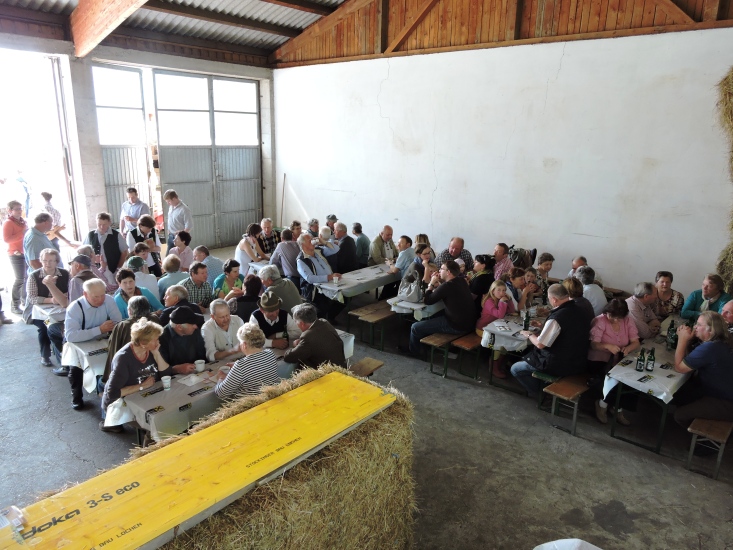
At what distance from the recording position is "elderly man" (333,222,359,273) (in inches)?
356

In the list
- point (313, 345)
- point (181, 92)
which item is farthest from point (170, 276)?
point (181, 92)

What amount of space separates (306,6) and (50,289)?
810 centimetres

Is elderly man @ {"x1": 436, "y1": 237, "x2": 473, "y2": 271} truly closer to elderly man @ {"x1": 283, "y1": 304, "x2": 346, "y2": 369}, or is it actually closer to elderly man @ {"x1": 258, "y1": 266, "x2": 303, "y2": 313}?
elderly man @ {"x1": 258, "y1": 266, "x2": 303, "y2": 313}

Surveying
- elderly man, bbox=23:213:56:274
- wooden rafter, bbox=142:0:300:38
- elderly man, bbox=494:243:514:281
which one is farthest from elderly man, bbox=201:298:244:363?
wooden rafter, bbox=142:0:300:38

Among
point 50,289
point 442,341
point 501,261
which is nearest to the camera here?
point 50,289

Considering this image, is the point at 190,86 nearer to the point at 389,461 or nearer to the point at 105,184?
the point at 105,184

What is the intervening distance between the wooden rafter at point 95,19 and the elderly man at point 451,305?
5981mm

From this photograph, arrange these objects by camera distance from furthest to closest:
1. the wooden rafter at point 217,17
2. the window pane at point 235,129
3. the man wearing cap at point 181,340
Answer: the window pane at point 235,129 → the wooden rafter at point 217,17 → the man wearing cap at point 181,340

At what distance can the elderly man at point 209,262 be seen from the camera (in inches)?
276

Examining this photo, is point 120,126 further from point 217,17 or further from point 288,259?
point 288,259

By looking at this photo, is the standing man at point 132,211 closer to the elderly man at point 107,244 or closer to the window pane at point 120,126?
the elderly man at point 107,244

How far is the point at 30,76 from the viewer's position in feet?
37.7

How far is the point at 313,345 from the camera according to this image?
4.79m

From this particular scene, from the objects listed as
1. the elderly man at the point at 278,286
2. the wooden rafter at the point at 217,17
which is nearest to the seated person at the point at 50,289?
the elderly man at the point at 278,286
